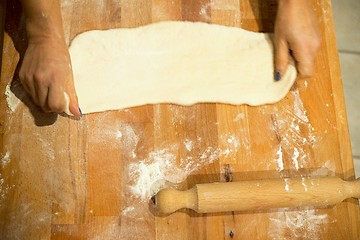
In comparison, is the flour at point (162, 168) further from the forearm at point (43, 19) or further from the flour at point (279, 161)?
the forearm at point (43, 19)

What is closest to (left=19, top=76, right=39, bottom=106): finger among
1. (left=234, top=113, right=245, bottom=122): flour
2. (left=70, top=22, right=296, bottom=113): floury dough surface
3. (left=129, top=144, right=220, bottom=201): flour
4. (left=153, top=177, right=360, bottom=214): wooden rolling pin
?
(left=70, top=22, right=296, bottom=113): floury dough surface

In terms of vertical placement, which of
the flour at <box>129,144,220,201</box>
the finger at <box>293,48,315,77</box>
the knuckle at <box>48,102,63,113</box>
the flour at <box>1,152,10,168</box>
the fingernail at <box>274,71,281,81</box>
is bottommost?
the flour at <box>129,144,220,201</box>

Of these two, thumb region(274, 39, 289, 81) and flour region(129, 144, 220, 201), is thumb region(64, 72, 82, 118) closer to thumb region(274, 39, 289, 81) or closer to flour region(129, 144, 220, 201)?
flour region(129, 144, 220, 201)

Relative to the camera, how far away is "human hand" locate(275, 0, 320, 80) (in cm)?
103

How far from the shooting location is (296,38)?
1.03m

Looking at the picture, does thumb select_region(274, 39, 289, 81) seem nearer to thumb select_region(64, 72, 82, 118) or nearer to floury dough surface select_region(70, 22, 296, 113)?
floury dough surface select_region(70, 22, 296, 113)

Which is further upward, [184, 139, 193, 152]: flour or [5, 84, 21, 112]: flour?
[5, 84, 21, 112]: flour

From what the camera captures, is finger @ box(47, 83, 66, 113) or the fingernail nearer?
finger @ box(47, 83, 66, 113)

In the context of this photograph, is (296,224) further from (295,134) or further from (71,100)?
(71,100)

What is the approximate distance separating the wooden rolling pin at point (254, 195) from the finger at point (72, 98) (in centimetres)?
29

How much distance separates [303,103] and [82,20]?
659 mm

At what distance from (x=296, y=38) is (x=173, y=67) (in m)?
0.34

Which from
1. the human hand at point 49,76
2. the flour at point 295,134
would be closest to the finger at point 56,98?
the human hand at point 49,76

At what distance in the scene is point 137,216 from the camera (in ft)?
3.16
